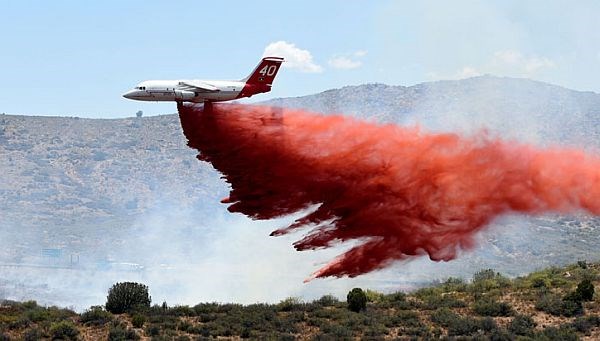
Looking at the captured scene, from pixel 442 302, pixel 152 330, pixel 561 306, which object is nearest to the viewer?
pixel 152 330

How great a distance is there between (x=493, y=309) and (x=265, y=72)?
21.3 metres

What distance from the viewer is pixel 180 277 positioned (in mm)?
161500

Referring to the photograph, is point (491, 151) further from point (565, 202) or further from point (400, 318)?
point (400, 318)

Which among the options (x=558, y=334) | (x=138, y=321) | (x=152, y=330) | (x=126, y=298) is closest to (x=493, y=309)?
(x=558, y=334)

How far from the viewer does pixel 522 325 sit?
4909 centimetres

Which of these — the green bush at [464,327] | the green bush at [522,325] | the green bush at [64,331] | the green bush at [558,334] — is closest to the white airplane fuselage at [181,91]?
the green bush at [64,331]

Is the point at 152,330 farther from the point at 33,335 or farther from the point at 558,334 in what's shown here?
the point at 558,334

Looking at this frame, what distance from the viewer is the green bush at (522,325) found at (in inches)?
1884

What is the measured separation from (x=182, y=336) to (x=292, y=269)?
113617 millimetres

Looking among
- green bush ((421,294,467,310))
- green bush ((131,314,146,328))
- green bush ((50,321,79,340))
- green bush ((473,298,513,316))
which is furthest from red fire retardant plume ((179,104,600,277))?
green bush ((50,321,79,340))

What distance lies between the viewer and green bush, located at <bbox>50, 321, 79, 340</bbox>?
156 ft

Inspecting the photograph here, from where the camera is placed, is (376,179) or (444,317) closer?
(444,317)

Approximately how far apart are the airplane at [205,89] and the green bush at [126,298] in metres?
12.6

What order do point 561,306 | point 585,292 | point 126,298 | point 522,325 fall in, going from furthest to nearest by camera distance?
point 126,298 < point 585,292 < point 561,306 < point 522,325
